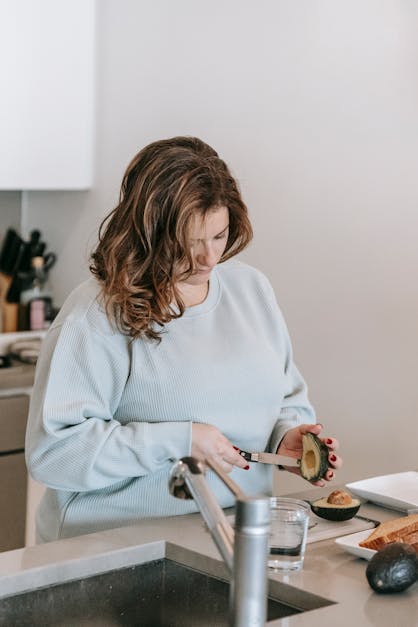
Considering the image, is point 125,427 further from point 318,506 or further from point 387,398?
point 387,398

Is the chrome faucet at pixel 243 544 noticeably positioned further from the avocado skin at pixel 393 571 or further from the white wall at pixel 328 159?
the white wall at pixel 328 159

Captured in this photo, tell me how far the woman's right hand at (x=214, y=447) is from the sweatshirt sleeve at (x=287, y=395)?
198mm

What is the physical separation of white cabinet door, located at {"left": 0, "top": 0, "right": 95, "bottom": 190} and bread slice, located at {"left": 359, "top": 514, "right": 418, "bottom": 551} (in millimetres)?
2074

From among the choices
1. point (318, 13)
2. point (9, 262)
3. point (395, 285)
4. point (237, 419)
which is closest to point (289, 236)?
point (395, 285)

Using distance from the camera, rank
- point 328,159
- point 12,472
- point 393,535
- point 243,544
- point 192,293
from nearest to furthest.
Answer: point 243,544 → point 393,535 → point 192,293 → point 328,159 → point 12,472

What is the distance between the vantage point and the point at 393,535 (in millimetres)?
1675

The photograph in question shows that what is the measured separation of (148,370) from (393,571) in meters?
0.65

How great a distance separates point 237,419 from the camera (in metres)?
2.00

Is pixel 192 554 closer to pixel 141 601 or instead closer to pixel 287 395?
pixel 141 601

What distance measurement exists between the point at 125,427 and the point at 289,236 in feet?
3.93

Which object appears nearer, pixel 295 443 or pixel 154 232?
pixel 154 232

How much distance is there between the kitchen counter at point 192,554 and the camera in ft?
4.66

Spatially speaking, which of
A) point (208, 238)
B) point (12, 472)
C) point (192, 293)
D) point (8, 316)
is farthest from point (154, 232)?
point (8, 316)

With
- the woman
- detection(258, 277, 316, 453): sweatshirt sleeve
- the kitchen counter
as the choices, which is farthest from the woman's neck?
the kitchen counter
